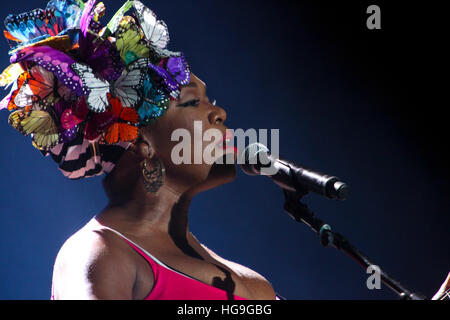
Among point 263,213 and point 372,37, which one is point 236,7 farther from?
point 263,213

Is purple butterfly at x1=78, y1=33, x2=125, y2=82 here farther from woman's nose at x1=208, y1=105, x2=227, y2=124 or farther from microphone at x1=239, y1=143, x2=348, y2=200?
microphone at x1=239, y1=143, x2=348, y2=200

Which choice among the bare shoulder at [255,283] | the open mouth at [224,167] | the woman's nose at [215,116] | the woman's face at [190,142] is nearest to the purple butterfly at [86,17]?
the woman's face at [190,142]

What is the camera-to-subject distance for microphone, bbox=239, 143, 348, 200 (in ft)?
4.18

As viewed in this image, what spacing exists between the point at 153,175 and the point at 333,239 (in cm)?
60

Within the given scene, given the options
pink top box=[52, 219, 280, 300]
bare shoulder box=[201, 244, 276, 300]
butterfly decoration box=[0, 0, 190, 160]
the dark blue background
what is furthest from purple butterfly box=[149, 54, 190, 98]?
the dark blue background

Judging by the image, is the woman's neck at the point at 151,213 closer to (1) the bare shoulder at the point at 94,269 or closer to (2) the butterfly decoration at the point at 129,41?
(1) the bare shoulder at the point at 94,269

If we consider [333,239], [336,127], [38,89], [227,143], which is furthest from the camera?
[336,127]

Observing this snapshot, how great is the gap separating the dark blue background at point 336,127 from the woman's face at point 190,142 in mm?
1006

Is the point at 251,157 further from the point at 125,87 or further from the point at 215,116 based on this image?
the point at 125,87

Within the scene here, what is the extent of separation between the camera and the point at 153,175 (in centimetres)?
164

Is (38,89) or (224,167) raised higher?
(38,89)

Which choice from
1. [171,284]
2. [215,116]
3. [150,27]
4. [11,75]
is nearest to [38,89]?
[11,75]

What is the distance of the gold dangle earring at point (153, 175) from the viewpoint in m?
1.63
